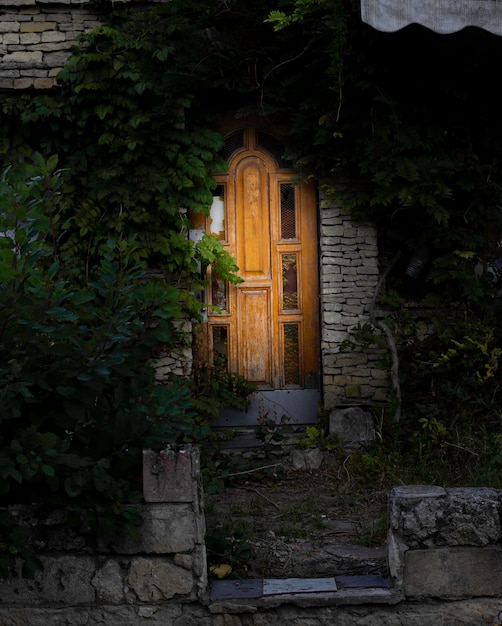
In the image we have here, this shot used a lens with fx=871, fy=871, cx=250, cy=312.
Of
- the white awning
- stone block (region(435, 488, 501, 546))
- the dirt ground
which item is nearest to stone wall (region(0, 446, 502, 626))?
stone block (region(435, 488, 501, 546))

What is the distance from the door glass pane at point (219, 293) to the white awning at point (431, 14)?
2.37m

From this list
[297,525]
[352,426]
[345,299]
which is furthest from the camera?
[345,299]

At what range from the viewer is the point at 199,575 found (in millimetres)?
3535

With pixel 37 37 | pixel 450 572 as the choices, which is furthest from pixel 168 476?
pixel 37 37

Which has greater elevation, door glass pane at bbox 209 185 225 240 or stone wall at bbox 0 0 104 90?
stone wall at bbox 0 0 104 90

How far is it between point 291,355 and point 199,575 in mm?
3704

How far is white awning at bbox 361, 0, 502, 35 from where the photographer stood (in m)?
5.82

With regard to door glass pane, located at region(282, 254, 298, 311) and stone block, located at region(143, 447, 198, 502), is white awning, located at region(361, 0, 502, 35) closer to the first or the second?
door glass pane, located at region(282, 254, 298, 311)

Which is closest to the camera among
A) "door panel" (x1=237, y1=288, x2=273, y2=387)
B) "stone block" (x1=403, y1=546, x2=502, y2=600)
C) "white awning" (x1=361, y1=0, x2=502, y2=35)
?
"stone block" (x1=403, y1=546, x2=502, y2=600)

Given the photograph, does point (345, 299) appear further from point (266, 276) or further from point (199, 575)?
point (199, 575)

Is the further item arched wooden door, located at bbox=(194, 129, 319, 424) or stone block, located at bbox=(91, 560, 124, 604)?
arched wooden door, located at bbox=(194, 129, 319, 424)

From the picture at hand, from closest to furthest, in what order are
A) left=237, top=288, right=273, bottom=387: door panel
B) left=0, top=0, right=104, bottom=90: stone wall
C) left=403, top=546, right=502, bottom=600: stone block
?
left=403, top=546, right=502, bottom=600: stone block → left=0, top=0, right=104, bottom=90: stone wall → left=237, top=288, right=273, bottom=387: door panel

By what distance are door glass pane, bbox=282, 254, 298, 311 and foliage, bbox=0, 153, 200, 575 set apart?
3.48 meters

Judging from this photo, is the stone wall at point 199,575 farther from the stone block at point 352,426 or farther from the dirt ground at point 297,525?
the stone block at point 352,426
